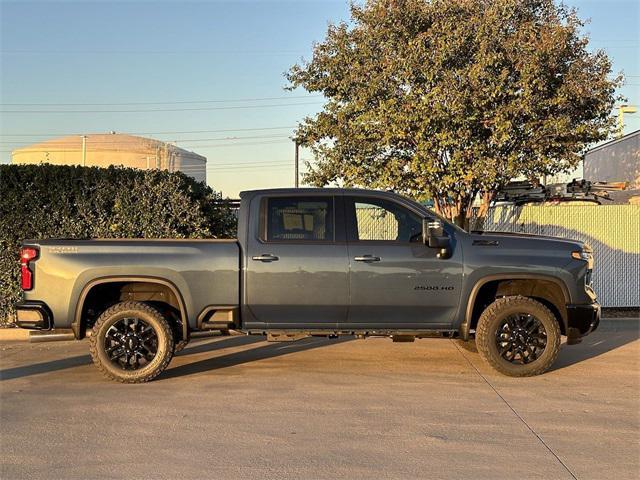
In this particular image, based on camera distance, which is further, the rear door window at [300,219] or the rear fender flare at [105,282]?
the rear door window at [300,219]

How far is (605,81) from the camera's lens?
1093 centimetres

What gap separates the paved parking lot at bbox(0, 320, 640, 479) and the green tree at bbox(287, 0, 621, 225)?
4.08 m

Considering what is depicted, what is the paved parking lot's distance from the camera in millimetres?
4297

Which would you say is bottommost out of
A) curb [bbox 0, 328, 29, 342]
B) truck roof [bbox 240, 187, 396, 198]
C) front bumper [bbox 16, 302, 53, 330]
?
curb [bbox 0, 328, 29, 342]

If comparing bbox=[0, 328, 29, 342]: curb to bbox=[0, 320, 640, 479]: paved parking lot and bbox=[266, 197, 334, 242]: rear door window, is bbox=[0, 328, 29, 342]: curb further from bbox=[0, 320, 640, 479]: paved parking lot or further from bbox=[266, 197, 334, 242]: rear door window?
bbox=[266, 197, 334, 242]: rear door window

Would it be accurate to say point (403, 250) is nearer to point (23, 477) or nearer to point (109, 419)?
point (109, 419)

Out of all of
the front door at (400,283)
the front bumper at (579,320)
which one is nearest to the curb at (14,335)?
the front door at (400,283)

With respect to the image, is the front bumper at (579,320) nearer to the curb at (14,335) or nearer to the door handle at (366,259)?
the door handle at (366,259)

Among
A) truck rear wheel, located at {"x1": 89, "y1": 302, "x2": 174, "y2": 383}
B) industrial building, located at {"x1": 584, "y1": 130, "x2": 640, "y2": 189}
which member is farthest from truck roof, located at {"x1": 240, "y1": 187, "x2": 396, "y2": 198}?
industrial building, located at {"x1": 584, "y1": 130, "x2": 640, "y2": 189}

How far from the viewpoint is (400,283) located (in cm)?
660

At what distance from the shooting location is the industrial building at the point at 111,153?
55.6 meters

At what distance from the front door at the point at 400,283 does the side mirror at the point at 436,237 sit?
0.09 metres

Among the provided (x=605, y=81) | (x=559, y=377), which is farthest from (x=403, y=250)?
(x=605, y=81)

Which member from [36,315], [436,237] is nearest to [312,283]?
[436,237]
